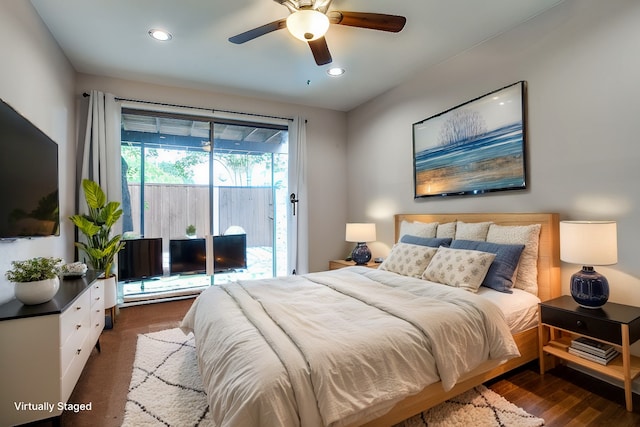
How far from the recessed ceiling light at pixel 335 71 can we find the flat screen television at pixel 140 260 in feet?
10.1

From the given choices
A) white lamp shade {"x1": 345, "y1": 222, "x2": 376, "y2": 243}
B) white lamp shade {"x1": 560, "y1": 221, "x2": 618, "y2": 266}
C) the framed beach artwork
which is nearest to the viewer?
white lamp shade {"x1": 560, "y1": 221, "x2": 618, "y2": 266}

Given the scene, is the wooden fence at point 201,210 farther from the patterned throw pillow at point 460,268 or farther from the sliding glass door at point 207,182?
Result: the patterned throw pillow at point 460,268

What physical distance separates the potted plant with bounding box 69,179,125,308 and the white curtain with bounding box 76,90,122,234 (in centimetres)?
28

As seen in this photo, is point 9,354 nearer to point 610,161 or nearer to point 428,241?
point 428,241

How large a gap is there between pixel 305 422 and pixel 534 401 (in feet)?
5.22

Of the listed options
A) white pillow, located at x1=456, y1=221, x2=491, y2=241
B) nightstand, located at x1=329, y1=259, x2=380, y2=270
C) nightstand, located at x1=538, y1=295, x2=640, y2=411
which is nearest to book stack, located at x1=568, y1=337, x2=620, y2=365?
nightstand, located at x1=538, y1=295, x2=640, y2=411

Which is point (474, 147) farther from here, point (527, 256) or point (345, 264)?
point (345, 264)

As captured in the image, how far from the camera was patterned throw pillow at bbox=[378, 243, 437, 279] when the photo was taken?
2740mm

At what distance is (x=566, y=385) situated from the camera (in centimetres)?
208

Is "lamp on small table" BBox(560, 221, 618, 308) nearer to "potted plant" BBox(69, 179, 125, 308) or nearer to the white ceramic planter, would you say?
the white ceramic planter

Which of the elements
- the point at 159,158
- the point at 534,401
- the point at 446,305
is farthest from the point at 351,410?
the point at 159,158

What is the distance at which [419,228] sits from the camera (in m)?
3.33

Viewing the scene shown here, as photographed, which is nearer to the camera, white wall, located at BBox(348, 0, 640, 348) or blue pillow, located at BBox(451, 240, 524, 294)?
white wall, located at BBox(348, 0, 640, 348)

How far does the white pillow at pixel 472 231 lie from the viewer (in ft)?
8.94
